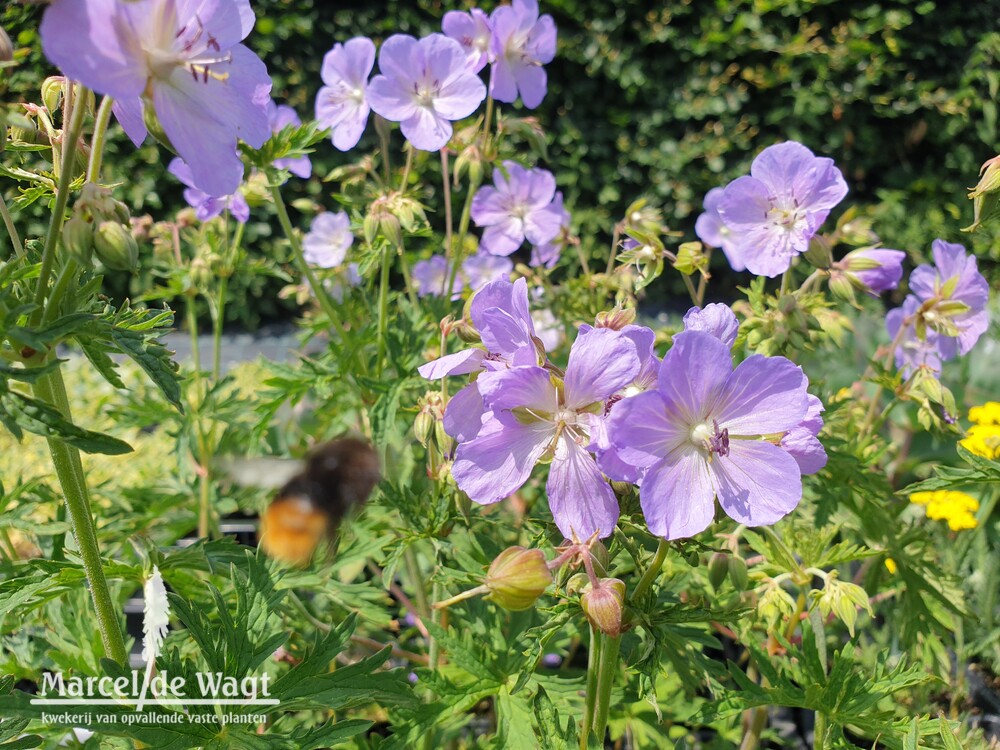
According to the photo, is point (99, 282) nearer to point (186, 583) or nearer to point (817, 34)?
point (186, 583)

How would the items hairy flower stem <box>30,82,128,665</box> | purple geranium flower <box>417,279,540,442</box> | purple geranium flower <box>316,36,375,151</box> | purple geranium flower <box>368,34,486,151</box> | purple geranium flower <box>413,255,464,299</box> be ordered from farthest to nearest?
1. purple geranium flower <box>413,255,464,299</box>
2. purple geranium flower <box>316,36,375,151</box>
3. purple geranium flower <box>368,34,486,151</box>
4. purple geranium flower <box>417,279,540,442</box>
5. hairy flower stem <box>30,82,128,665</box>

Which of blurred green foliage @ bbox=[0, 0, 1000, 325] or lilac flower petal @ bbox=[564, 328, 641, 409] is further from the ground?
lilac flower petal @ bbox=[564, 328, 641, 409]

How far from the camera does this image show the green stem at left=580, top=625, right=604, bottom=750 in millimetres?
1064

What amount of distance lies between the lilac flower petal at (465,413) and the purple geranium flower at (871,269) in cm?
90

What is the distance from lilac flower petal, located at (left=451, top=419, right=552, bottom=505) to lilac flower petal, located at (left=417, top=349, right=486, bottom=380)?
10 cm

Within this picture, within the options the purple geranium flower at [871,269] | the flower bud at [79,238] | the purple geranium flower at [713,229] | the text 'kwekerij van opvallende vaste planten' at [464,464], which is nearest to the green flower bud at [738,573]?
the text 'kwekerij van opvallende vaste planten' at [464,464]

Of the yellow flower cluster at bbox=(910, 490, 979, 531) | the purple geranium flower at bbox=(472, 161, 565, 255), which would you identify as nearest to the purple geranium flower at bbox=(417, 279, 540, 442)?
the purple geranium flower at bbox=(472, 161, 565, 255)

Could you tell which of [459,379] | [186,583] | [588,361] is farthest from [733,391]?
[186,583]

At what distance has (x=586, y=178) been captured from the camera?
605 cm

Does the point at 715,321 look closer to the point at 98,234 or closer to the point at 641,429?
the point at 641,429

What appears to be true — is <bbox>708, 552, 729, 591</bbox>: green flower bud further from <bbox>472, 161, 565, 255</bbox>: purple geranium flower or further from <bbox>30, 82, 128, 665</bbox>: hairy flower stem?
<bbox>472, 161, 565, 255</bbox>: purple geranium flower

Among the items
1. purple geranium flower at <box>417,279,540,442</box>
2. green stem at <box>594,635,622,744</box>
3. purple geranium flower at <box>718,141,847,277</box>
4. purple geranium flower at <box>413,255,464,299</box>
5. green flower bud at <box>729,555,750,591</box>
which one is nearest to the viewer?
purple geranium flower at <box>417,279,540,442</box>

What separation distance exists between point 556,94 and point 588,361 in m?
5.57

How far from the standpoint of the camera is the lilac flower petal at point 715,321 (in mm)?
975
